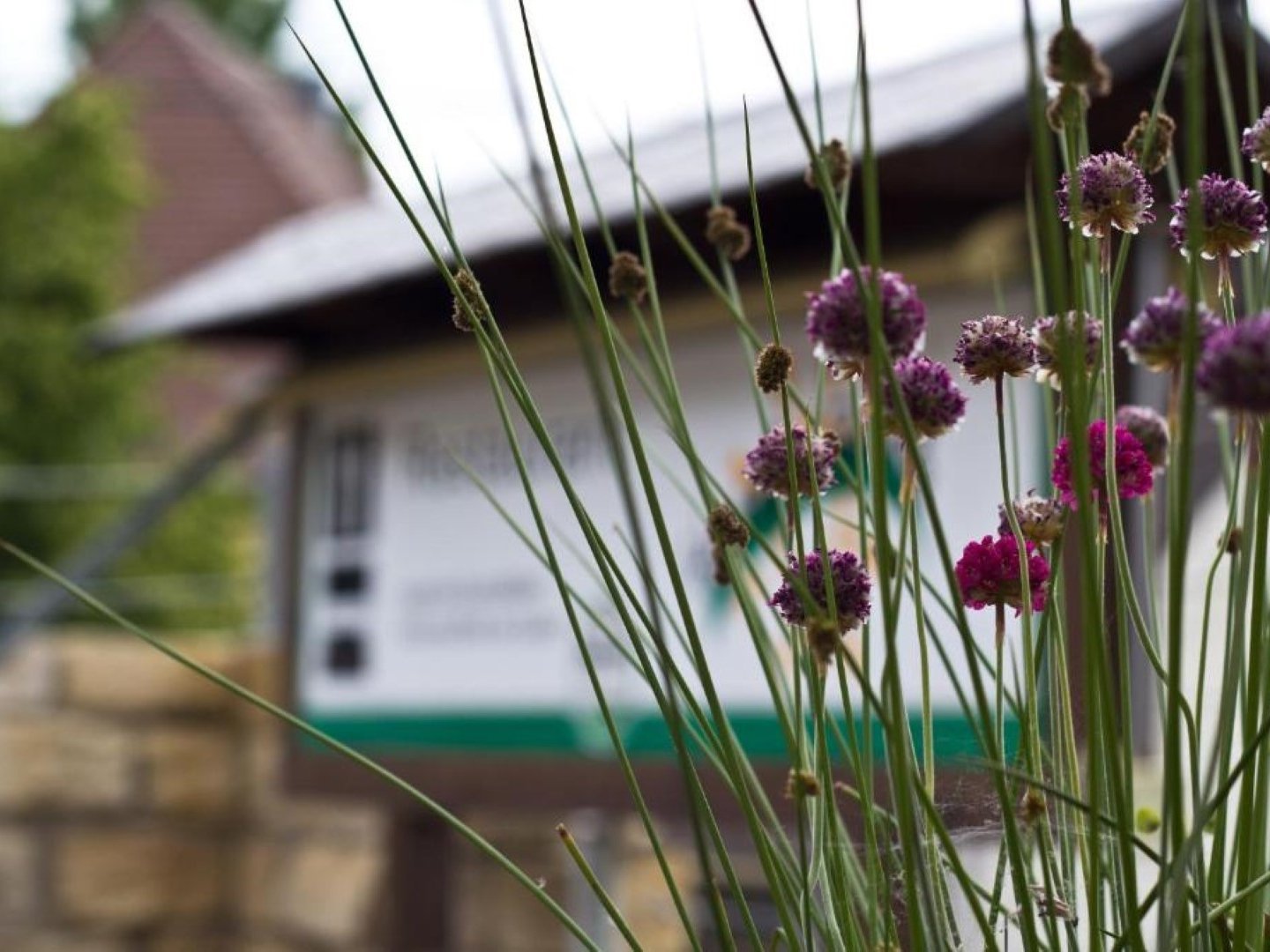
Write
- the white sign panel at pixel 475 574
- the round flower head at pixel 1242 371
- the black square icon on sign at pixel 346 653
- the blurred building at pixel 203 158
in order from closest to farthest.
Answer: the round flower head at pixel 1242 371 → the white sign panel at pixel 475 574 → the black square icon on sign at pixel 346 653 → the blurred building at pixel 203 158

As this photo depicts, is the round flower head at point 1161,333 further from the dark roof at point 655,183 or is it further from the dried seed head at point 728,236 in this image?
the dark roof at point 655,183

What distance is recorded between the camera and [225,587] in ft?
29.8

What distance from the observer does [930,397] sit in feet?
1.99

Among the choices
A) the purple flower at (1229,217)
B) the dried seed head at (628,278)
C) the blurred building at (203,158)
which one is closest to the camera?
the purple flower at (1229,217)

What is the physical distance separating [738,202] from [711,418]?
455 millimetres

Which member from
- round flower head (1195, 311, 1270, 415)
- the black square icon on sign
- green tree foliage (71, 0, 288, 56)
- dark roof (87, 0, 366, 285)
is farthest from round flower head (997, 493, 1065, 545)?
green tree foliage (71, 0, 288, 56)

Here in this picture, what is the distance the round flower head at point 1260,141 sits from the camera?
2.14ft

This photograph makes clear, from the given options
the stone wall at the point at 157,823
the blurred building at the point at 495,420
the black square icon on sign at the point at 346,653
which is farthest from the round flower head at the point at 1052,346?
the stone wall at the point at 157,823

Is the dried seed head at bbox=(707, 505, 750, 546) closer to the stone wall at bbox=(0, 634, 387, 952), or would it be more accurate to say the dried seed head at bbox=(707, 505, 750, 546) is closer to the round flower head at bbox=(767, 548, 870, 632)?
the round flower head at bbox=(767, 548, 870, 632)

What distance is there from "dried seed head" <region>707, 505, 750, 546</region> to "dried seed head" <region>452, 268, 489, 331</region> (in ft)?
0.35

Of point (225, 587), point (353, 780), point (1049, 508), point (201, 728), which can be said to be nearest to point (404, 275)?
point (353, 780)

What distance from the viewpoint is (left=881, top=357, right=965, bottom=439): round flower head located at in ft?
1.99

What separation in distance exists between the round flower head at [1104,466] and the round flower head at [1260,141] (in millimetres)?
104

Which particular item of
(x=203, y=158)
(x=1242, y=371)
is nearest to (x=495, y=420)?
(x=1242, y=371)
